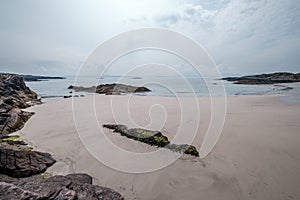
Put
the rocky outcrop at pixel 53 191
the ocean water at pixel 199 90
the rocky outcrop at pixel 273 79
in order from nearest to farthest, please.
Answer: the rocky outcrop at pixel 53 191 < the ocean water at pixel 199 90 < the rocky outcrop at pixel 273 79

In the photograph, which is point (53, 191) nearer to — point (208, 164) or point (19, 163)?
point (19, 163)

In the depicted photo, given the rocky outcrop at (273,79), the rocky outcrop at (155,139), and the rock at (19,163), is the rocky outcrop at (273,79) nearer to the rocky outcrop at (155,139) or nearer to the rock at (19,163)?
the rocky outcrop at (155,139)

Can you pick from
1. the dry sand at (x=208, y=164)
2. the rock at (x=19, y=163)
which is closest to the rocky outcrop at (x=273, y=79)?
the dry sand at (x=208, y=164)

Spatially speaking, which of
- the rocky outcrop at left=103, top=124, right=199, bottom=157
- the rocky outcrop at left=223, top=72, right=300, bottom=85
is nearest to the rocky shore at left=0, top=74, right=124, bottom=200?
the rocky outcrop at left=103, top=124, right=199, bottom=157

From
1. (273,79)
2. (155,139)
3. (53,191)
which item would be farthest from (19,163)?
(273,79)

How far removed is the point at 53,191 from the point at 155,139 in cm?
439

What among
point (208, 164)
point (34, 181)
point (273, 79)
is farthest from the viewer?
point (273, 79)

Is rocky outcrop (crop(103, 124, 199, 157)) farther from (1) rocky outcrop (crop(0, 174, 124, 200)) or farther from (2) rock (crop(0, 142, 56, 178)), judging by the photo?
→ (2) rock (crop(0, 142, 56, 178))

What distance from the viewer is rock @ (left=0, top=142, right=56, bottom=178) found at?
4609mm

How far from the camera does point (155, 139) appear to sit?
23.5 ft

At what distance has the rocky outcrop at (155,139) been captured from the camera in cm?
634

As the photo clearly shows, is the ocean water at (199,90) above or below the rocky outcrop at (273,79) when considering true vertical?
below

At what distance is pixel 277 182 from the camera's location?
4566 millimetres

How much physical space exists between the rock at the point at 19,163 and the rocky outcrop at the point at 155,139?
131 inches
